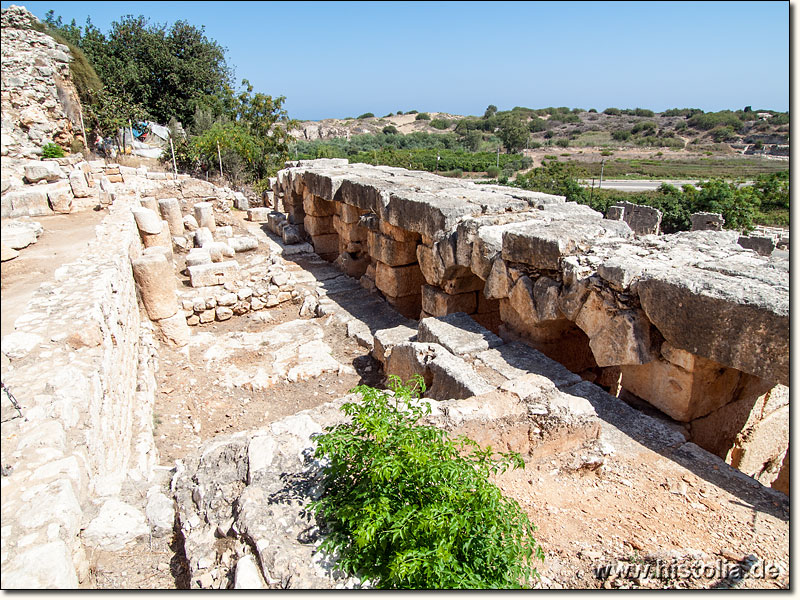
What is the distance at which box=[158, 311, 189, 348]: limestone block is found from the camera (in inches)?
260

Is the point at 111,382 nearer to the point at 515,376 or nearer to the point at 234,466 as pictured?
the point at 234,466

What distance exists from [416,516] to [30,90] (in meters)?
20.3

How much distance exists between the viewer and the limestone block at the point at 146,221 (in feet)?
27.9

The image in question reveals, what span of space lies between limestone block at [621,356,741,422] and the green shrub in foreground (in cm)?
193

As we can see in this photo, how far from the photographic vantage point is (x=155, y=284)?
6.48 meters

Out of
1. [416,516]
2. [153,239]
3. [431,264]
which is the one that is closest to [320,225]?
[153,239]

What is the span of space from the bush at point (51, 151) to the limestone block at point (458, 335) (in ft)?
53.3

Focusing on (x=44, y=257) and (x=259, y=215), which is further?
(x=259, y=215)

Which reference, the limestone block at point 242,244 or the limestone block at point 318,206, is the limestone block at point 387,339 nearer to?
the limestone block at point 318,206

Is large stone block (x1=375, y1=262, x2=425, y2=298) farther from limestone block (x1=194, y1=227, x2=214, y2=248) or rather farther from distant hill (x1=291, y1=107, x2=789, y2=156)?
distant hill (x1=291, y1=107, x2=789, y2=156)

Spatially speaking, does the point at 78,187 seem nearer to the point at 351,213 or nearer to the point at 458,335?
the point at 351,213

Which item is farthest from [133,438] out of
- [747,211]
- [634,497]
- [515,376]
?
[747,211]

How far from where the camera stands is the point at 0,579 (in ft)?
6.54

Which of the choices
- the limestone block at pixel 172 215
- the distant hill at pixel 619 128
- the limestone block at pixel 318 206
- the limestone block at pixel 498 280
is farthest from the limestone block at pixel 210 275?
the distant hill at pixel 619 128
